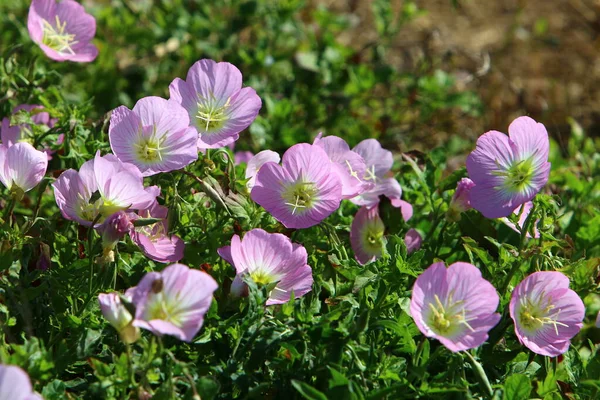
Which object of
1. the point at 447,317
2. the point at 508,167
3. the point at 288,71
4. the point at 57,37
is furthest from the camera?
the point at 288,71

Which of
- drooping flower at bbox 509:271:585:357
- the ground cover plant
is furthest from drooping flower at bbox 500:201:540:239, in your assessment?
drooping flower at bbox 509:271:585:357

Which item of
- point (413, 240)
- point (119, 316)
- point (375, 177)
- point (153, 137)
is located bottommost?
point (413, 240)

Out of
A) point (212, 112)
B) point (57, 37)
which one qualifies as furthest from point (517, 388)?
point (57, 37)

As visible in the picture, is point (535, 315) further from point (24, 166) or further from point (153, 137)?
point (24, 166)

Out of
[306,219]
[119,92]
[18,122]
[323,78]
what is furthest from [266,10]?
[306,219]

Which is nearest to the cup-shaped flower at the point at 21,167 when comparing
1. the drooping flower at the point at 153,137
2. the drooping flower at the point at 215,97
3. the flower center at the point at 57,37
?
the drooping flower at the point at 153,137

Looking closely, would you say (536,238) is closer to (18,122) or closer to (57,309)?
(57,309)

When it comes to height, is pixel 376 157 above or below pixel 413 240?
above
